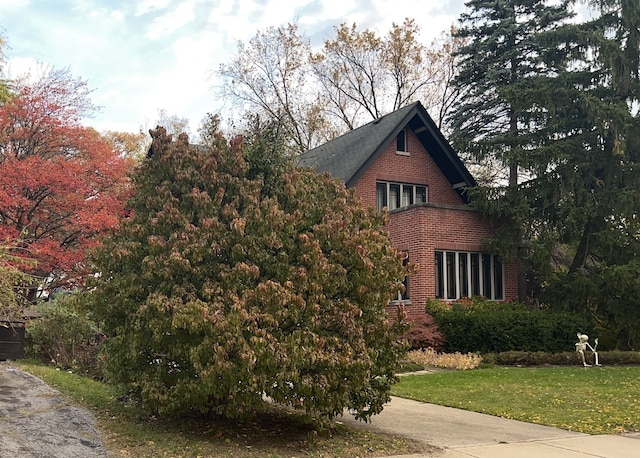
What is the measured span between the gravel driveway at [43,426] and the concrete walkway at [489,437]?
3.58 meters

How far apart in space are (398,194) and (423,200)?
3.37 feet

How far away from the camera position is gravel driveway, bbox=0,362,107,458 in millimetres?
6703

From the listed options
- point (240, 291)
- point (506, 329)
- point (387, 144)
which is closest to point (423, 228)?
point (506, 329)

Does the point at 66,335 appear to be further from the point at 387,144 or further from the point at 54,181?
the point at 387,144

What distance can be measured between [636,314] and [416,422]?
12138mm

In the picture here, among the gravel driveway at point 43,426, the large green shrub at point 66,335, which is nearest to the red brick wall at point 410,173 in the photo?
the large green shrub at point 66,335

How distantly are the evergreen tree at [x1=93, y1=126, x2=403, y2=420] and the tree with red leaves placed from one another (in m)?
11.7

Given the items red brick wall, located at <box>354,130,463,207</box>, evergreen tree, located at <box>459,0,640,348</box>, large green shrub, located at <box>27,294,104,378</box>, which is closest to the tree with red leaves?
large green shrub, located at <box>27,294,104,378</box>

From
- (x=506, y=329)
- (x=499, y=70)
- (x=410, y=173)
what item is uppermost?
(x=499, y=70)

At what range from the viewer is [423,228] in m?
19.2

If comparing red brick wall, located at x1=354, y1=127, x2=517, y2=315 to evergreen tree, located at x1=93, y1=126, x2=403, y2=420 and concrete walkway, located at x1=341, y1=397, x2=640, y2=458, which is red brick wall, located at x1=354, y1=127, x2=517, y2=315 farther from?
evergreen tree, located at x1=93, y1=126, x2=403, y2=420

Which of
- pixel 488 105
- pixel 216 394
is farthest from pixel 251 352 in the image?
pixel 488 105

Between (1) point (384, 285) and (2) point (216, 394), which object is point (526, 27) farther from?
(2) point (216, 394)

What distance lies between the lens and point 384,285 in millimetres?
8094
